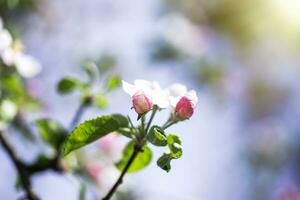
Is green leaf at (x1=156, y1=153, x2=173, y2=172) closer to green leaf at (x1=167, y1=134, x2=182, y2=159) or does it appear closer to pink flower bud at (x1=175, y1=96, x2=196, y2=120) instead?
green leaf at (x1=167, y1=134, x2=182, y2=159)

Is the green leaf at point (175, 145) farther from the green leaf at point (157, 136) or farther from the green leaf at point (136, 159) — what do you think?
the green leaf at point (136, 159)

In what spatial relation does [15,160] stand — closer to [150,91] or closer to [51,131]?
[51,131]

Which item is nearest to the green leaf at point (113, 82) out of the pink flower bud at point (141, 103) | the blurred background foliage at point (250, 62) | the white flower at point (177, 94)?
the white flower at point (177, 94)


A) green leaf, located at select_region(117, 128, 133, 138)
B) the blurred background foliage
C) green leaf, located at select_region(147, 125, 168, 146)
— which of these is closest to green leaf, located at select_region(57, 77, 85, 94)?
green leaf, located at select_region(117, 128, 133, 138)

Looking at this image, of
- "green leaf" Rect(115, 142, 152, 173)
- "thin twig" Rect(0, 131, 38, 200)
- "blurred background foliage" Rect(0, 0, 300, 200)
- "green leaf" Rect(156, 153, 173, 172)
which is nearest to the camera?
"green leaf" Rect(156, 153, 173, 172)

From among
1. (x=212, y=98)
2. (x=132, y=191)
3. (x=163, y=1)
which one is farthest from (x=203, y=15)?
(x=132, y=191)

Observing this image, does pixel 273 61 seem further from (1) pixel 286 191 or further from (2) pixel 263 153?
(1) pixel 286 191

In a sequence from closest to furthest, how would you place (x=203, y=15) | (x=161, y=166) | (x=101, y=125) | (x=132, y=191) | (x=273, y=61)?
(x=161, y=166), (x=101, y=125), (x=132, y=191), (x=203, y=15), (x=273, y=61)
